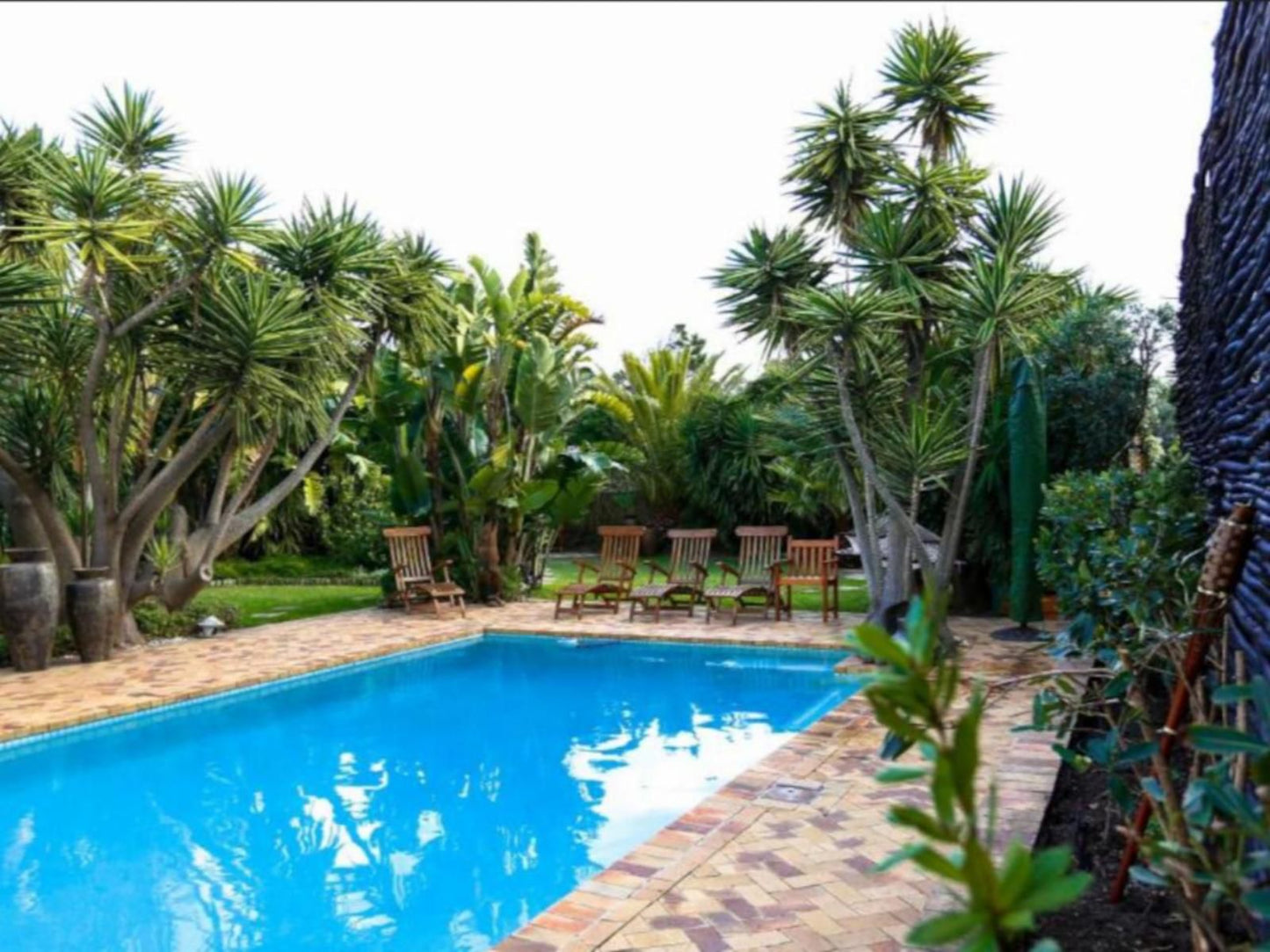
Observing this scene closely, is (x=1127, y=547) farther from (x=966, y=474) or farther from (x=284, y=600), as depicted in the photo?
(x=284, y=600)

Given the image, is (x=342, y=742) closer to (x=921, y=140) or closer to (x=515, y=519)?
(x=515, y=519)

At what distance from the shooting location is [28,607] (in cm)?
926

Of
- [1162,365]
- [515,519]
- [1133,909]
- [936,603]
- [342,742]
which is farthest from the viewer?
[515,519]

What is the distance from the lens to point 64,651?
10.2 metres

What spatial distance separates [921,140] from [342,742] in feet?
27.2

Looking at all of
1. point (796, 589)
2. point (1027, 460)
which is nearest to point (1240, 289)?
point (1027, 460)

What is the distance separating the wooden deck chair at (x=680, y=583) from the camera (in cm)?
1251

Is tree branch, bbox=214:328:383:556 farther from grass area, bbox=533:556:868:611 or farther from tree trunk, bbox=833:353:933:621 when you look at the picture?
tree trunk, bbox=833:353:933:621

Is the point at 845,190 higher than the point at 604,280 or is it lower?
lower

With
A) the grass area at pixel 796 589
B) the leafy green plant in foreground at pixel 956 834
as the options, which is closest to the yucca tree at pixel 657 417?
the grass area at pixel 796 589

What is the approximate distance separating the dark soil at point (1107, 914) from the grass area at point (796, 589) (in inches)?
342

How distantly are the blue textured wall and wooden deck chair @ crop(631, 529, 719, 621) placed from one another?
354 inches

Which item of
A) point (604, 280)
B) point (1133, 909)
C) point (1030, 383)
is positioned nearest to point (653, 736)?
point (1133, 909)

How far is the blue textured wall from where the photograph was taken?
2.52m
